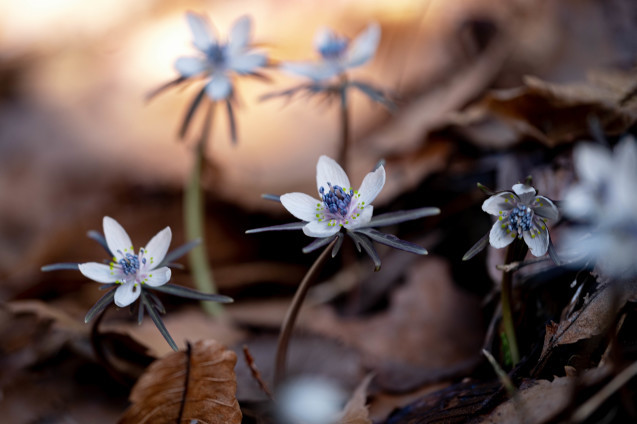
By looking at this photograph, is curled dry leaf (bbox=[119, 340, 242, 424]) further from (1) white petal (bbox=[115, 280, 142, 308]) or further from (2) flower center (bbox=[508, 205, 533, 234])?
(2) flower center (bbox=[508, 205, 533, 234])

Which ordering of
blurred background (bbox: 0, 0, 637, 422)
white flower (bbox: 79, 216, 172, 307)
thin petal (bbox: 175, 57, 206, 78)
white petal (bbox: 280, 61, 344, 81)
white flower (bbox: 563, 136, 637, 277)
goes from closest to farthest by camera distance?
white flower (bbox: 563, 136, 637, 277)
white flower (bbox: 79, 216, 172, 307)
thin petal (bbox: 175, 57, 206, 78)
blurred background (bbox: 0, 0, 637, 422)
white petal (bbox: 280, 61, 344, 81)

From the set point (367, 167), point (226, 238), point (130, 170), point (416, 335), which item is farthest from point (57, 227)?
point (416, 335)

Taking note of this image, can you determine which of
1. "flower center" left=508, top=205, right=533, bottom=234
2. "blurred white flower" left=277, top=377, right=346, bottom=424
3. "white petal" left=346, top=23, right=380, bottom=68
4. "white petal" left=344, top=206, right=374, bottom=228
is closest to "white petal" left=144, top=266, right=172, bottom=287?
"white petal" left=344, top=206, right=374, bottom=228

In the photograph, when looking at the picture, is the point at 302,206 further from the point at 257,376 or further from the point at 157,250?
the point at 257,376

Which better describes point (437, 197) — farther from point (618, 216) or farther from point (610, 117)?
point (618, 216)

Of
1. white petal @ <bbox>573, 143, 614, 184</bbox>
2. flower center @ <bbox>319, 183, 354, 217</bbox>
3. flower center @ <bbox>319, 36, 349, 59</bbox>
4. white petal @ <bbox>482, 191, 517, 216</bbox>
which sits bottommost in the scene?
white petal @ <bbox>573, 143, 614, 184</bbox>

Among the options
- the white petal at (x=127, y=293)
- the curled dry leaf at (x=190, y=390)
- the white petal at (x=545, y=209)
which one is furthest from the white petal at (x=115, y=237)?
the white petal at (x=545, y=209)

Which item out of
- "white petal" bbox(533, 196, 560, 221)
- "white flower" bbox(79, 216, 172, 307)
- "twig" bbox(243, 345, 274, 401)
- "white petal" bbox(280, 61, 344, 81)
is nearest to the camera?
"white petal" bbox(533, 196, 560, 221)
